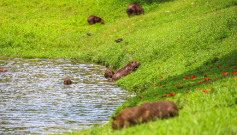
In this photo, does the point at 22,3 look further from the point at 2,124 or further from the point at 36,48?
the point at 2,124

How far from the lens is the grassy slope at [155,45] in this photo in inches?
270

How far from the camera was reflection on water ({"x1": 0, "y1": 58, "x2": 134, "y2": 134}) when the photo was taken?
10859mm

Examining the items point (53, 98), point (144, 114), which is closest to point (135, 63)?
point (53, 98)

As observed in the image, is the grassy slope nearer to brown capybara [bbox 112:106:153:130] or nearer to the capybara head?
the capybara head


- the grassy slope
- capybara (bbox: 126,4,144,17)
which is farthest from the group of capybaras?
capybara (bbox: 126,4,144,17)

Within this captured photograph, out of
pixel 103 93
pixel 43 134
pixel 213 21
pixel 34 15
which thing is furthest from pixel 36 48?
pixel 43 134

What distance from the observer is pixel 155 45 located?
67.6 feet

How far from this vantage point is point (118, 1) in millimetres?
42844

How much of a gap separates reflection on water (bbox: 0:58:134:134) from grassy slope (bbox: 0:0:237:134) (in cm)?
155

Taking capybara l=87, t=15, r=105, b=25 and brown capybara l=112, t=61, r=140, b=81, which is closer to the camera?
brown capybara l=112, t=61, r=140, b=81

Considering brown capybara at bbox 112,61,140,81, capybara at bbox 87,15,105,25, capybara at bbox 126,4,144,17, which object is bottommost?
brown capybara at bbox 112,61,140,81

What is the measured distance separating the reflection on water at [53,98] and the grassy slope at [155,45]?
155 cm

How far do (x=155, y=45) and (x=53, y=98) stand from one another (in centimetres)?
958

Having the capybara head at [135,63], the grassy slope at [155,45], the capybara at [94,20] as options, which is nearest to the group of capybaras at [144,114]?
the grassy slope at [155,45]
